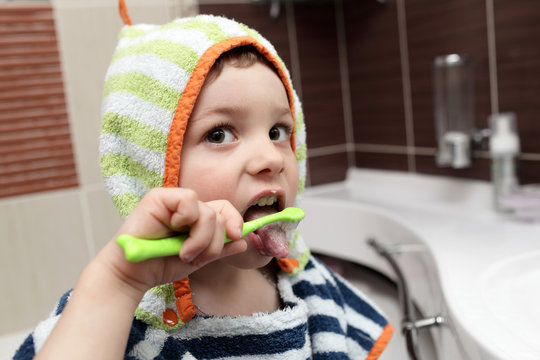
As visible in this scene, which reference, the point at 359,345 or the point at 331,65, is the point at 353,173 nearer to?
the point at 331,65

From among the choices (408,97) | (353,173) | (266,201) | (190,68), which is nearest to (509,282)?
(266,201)

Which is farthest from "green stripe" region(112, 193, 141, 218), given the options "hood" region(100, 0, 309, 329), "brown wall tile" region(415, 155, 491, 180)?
"brown wall tile" region(415, 155, 491, 180)

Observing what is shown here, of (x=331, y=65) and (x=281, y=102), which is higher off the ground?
(x=331, y=65)

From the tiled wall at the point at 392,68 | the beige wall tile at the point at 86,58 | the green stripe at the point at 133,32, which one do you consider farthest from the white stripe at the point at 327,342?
the beige wall tile at the point at 86,58

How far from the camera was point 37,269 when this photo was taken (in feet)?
4.22

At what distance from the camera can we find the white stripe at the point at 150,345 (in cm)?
54

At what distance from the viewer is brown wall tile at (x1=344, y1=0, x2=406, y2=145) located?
141 cm

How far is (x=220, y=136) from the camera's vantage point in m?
0.54

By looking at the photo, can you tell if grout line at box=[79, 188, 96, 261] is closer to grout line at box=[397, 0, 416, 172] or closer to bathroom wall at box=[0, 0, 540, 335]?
bathroom wall at box=[0, 0, 540, 335]

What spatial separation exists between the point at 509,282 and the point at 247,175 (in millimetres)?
402

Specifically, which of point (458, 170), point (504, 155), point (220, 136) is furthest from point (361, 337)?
point (458, 170)

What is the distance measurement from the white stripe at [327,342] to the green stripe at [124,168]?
11.9 inches

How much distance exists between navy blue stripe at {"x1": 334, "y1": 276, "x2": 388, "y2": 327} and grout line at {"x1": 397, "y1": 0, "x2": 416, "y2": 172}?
2.31 feet

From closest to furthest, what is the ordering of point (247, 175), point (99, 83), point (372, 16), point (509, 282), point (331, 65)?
point (247, 175) < point (509, 282) < point (99, 83) < point (372, 16) < point (331, 65)
